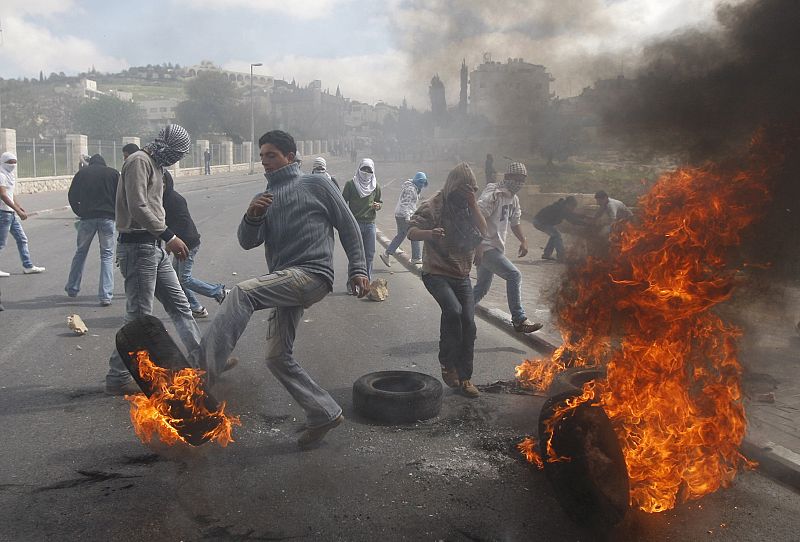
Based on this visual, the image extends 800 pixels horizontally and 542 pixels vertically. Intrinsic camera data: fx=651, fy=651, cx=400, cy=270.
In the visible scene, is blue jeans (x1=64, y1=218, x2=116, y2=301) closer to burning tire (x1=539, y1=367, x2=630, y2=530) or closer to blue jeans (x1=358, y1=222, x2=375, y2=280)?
blue jeans (x1=358, y1=222, x2=375, y2=280)

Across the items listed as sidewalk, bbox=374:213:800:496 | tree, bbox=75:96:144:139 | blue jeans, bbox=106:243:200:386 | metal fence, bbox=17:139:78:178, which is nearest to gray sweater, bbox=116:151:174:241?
blue jeans, bbox=106:243:200:386

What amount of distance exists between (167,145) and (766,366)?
18.6 ft

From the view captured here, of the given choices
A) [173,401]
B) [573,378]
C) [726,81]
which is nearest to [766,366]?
[726,81]

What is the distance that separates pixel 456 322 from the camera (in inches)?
210

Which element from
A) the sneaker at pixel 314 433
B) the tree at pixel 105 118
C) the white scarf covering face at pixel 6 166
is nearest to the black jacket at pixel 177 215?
the sneaker at pixel 314 433

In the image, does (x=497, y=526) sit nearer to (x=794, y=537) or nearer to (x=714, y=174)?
(x=794, y=537)

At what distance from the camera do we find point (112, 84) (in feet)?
617

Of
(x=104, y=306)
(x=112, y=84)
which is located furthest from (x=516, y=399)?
(x=112, y=84)

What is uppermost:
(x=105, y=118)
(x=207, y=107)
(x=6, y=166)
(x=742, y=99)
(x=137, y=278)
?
(x=207, y=107)

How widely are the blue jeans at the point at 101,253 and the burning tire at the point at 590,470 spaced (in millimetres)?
6714

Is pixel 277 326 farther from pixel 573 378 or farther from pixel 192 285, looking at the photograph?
pixel 192 285

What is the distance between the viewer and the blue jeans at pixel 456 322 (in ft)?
17.4

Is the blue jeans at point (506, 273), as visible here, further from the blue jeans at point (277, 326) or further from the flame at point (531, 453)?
the blue jeans at point (277, 326)

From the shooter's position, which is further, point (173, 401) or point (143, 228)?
point (143, 228)
